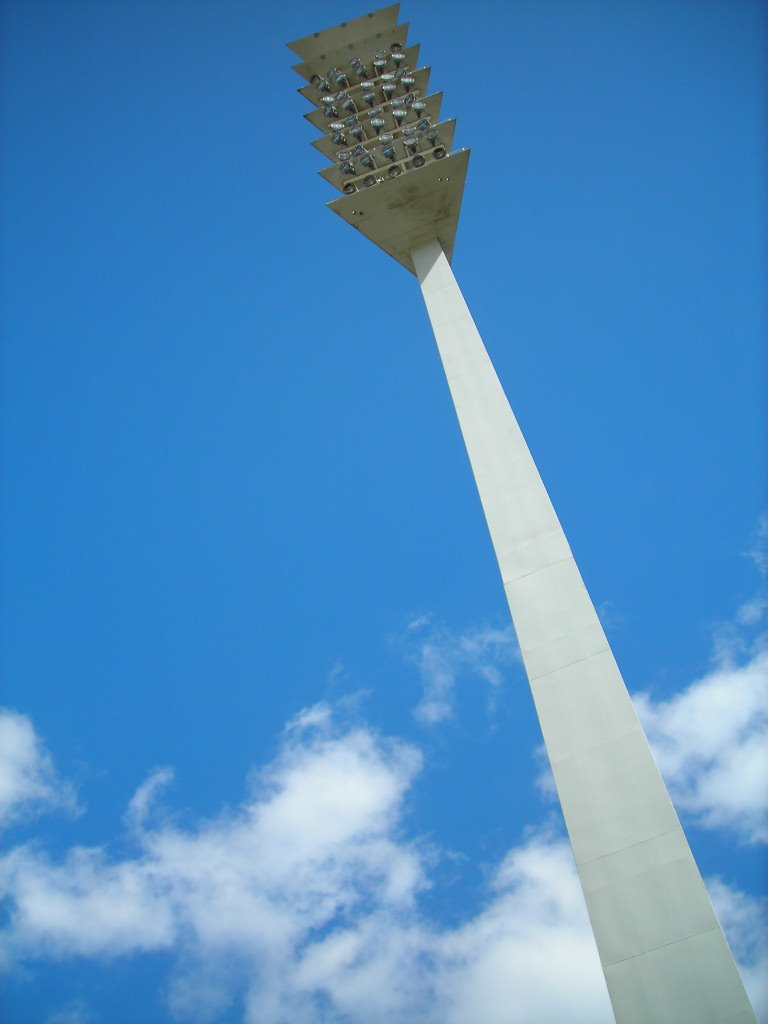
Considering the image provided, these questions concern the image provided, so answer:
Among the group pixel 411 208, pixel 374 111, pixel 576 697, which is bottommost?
pixel 576 697

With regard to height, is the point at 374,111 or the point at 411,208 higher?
the point at 374,111

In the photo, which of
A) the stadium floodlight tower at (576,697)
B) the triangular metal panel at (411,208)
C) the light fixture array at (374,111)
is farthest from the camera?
the light fixture array at (374,111)

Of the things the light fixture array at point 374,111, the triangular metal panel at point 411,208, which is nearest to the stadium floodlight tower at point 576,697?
the triangular metal panel at point 411,208

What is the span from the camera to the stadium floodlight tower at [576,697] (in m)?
8.88

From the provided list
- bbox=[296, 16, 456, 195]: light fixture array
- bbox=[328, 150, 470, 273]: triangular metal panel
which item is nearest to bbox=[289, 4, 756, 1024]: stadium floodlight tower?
bbox=[328, 150, 470, 273]: triangular metal panel

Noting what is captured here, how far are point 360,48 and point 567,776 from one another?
25.7m

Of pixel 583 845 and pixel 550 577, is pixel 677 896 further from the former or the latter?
pixel 550 577

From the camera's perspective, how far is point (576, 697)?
1115cm

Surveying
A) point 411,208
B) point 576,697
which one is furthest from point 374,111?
point 576,697

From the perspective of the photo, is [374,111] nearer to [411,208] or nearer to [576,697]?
[411,208]

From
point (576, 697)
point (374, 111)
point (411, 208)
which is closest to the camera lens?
point (576, 697)

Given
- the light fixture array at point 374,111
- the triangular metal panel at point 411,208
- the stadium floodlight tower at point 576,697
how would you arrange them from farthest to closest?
the light fixture array at point 374,111
the triangular metal panel at point 411,208
the stadium floodlight tower at point 576,697

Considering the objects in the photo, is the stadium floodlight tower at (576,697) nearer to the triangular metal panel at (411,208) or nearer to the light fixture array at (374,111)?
the triangular metal panel at (411,208)

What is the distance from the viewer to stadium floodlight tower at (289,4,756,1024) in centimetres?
888
